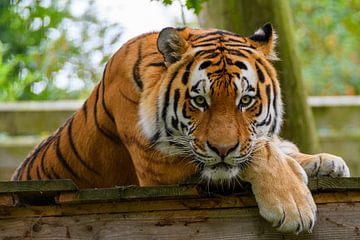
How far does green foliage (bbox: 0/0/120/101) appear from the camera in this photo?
810 cm

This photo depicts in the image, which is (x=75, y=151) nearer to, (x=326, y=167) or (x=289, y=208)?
(x=326, y=167)

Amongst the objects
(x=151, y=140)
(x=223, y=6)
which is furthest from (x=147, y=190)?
(x=223, y=6)

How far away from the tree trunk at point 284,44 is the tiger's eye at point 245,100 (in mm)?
1810

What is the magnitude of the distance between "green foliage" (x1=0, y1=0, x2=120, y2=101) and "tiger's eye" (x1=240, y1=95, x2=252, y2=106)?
4.58m

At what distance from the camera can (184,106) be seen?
297 cm

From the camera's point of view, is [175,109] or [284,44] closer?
[175,109]

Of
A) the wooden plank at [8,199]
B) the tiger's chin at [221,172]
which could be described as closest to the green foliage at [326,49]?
the tiger's chin at [221,172]

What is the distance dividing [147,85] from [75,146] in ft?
2.18

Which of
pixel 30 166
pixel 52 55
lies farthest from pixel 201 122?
pixel 52 55

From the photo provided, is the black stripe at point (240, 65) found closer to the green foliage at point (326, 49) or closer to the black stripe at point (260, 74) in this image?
the black stripe at point (260, 74)

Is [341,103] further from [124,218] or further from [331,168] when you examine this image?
[124,218]

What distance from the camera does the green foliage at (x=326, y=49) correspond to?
35.8ft

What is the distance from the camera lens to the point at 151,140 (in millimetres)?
3098

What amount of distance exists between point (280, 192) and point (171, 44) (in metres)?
0.67
